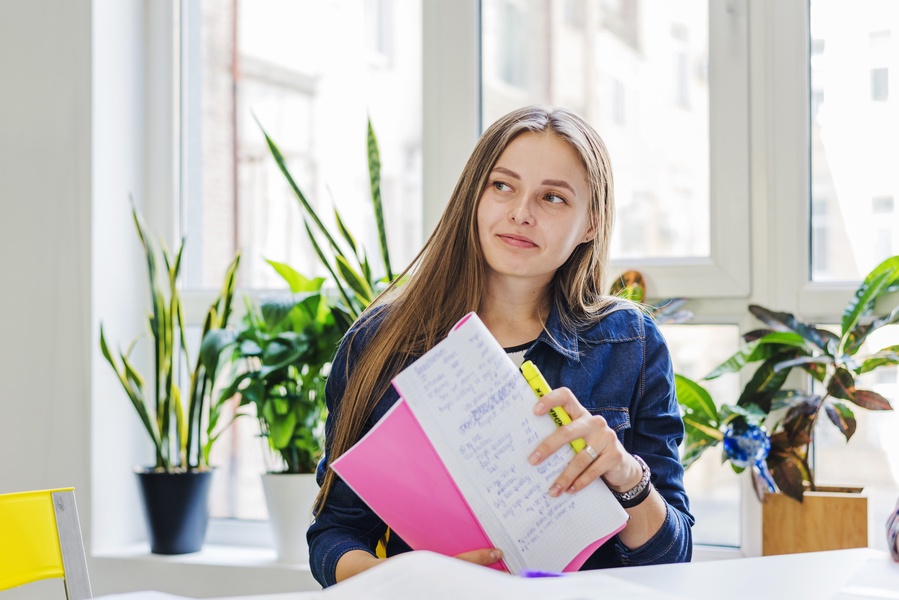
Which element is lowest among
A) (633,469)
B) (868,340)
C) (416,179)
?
(633,469)

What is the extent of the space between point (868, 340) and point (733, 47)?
807mm

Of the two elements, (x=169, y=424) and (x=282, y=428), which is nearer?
(x=282, y=428)

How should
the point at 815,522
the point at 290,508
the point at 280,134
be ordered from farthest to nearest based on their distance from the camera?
the point at 280,134, the point at 290,508, the point at 815,522

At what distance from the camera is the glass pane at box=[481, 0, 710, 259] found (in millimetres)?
2447

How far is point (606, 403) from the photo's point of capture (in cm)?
157

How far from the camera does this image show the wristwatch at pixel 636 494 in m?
1.37

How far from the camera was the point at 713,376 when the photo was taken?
83.7 inches

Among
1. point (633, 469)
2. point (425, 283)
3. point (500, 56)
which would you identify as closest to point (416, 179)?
point (500, 56)

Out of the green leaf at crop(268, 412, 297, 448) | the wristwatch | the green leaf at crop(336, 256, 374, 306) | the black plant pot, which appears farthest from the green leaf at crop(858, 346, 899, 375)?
the black plant pot

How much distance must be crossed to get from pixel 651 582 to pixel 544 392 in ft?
0.88
